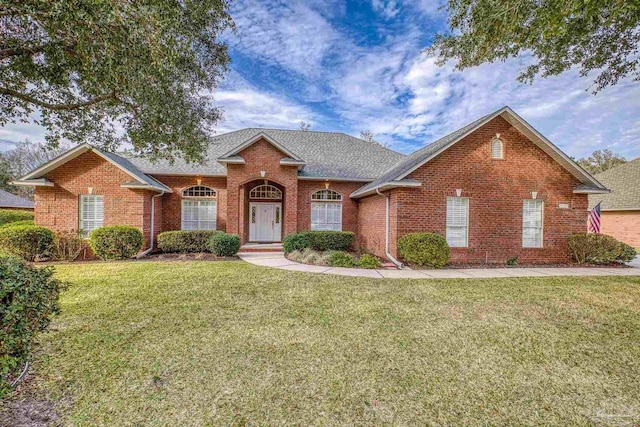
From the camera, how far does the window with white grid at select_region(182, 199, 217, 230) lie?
46.7 feet

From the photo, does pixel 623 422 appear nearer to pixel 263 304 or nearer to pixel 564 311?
pixel 564 311

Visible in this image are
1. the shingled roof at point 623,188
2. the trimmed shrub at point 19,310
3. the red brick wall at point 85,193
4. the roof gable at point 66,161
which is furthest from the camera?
the shingled roof at point 623,188

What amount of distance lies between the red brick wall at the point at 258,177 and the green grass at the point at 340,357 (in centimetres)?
692

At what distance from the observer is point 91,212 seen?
39.8ft

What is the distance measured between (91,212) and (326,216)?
423 inches

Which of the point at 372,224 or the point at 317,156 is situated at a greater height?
the point at 317,156

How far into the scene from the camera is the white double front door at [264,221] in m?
16.1

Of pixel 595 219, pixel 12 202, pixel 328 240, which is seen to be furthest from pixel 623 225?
pixel 12 202

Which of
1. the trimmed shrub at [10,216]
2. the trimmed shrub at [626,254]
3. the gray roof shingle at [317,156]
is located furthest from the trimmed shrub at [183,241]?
the trimmed shrub at [626,254]

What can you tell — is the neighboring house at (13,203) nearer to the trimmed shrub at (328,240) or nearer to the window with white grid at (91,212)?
the window with white grid at (91,212)

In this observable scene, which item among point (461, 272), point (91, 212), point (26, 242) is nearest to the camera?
point (461, 272)

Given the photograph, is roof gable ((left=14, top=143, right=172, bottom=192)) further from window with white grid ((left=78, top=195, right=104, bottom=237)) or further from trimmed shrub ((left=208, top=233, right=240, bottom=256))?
trimmed shrub ((left=208, top=233, right=240, bottom=256))

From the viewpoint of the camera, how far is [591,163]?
3988 cm

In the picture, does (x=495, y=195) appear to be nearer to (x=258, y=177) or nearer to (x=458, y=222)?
(x=458, y=222)
